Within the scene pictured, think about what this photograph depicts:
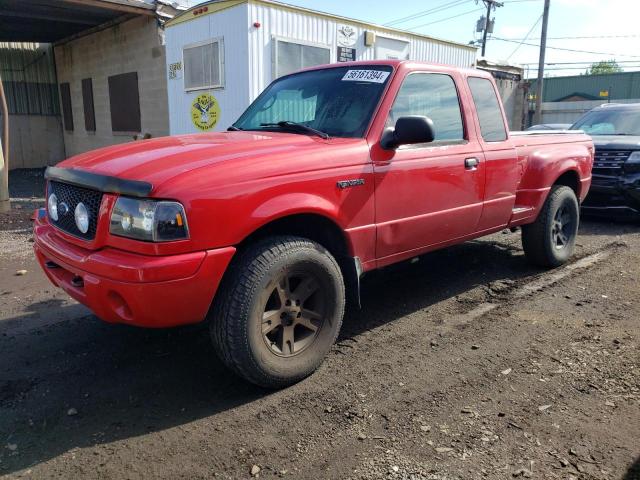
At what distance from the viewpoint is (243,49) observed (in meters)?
9.43

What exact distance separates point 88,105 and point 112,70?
207 centimetres

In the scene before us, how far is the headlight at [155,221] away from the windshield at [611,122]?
8659 mm

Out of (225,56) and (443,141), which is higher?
(225,56)

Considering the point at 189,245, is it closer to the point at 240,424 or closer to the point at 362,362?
the point at 240,424

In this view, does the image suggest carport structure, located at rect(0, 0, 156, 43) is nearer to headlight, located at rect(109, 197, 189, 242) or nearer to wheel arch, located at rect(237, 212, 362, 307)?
wheel arch, located at rect(237, 212, 362, 307)

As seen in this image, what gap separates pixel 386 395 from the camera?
313 cm

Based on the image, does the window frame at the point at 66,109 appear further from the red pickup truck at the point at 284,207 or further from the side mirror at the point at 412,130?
the side mirror at the point at 412,130

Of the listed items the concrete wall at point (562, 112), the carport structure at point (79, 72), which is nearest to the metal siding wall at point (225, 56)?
the carport structure at point (79, 72)

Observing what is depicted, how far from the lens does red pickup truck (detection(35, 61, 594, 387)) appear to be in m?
2.75

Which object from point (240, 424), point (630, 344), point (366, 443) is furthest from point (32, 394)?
point (630, 344)

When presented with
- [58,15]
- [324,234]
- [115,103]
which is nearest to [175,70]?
[115,103]

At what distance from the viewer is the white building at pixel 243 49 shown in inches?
374

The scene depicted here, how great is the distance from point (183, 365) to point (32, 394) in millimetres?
885

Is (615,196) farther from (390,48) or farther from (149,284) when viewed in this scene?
(149,284)
